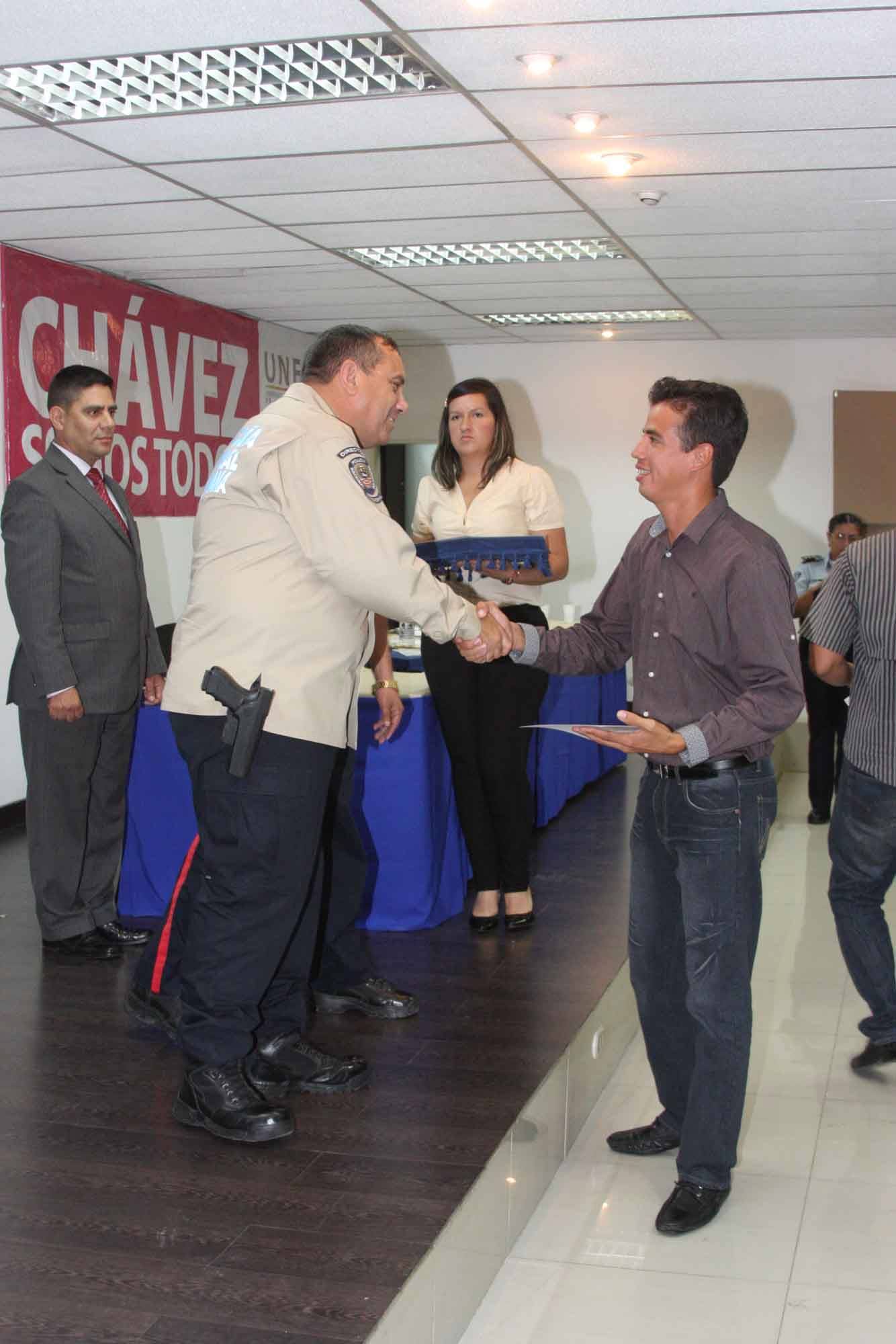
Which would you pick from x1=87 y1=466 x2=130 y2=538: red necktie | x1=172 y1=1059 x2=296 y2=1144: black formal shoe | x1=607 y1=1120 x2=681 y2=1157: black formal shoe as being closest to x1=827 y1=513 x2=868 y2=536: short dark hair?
x1=87 y1=466 x2=130 y2=538: red necktie

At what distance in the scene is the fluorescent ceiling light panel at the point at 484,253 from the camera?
19.9 feet

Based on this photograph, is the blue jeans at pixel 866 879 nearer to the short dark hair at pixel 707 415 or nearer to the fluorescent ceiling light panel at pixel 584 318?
the short dark hair at pixel 707 415

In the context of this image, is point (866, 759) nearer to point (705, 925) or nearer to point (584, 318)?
point (705, 925)

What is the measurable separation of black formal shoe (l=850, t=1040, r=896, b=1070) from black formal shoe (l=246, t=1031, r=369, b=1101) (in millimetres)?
1445

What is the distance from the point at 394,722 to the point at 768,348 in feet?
20.2

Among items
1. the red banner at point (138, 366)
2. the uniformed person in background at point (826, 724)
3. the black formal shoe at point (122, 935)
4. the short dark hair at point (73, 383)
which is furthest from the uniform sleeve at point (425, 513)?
the uniformed person in background at point (826, 724)

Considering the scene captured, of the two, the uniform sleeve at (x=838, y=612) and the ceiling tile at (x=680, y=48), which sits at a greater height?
the ceiling tile at (x=680, y=48)

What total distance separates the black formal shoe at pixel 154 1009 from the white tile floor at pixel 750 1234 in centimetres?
96

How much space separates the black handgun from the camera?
2.66 metres

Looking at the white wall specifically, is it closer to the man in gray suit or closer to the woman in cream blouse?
the woman in cream blouse

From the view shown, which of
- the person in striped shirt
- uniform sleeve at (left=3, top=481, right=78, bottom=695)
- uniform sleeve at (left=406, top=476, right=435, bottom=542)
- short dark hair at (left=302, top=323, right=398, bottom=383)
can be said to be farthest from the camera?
uniform sleeve at (left=406, top=476, right=435, bottom=542)

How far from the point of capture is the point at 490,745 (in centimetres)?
416

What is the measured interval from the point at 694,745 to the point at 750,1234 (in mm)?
1051

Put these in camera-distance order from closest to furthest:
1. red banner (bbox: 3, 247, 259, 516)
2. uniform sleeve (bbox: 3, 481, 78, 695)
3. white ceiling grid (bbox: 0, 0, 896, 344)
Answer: white ceiling grid (bbox: 0, 0, 896, 344) → uniform sleeve (bbox: 3, 481, 78, 695) → red banner (bbox: 3, 247, 259, 516)
